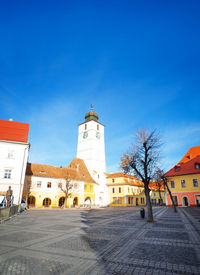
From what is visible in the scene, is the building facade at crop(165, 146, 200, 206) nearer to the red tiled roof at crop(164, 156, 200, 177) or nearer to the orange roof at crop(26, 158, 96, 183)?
the red tiled roof at crop(164, 156, 200, 177)

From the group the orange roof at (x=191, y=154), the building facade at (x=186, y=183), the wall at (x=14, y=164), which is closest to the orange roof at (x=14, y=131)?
the wall at (x=14, y=164)

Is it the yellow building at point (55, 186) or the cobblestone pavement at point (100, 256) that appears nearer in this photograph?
the cobblestone pavement at point (100, 256)

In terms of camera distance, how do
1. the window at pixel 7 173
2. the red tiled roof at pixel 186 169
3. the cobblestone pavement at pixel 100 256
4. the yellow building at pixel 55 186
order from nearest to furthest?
the cobblestone pavement at pixel 100 256 → the window at pixel 7 173 → the yellow building at pixel 55 186 → the red tiled roof at pixel 186 169

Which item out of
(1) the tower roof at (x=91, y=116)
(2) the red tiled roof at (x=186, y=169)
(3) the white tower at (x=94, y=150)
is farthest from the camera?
(1) the tower roof at (x=91, y=116)

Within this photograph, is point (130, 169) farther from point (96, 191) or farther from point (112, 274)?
point (96, 191)

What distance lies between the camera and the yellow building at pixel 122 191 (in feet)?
169

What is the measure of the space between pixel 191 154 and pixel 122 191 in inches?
864

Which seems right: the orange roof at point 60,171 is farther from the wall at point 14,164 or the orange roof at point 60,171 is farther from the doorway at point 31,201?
the wall at point 14,164

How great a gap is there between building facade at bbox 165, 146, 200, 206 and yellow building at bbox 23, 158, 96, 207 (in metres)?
20.8

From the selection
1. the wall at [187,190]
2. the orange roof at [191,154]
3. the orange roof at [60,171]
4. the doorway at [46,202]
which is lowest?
the doorway at [46,202]

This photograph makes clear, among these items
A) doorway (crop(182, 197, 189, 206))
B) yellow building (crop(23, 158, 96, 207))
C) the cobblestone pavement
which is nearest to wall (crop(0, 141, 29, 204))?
yellow building (crop(23, 158, 96, 207))

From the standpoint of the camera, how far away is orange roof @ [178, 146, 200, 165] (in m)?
43.4

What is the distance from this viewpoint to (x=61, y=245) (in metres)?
7.24

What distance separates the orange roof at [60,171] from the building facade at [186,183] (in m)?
21.8
